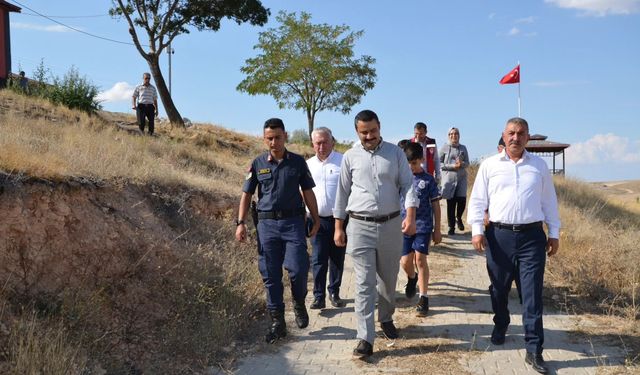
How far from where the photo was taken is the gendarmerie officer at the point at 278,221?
4.88 metres

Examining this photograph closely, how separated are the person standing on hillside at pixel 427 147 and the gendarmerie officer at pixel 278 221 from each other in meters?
3.27

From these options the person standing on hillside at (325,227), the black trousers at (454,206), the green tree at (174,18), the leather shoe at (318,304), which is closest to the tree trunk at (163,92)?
the green tree at (174,18)

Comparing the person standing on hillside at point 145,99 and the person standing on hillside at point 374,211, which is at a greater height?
the person standing on hillside at point 145,99

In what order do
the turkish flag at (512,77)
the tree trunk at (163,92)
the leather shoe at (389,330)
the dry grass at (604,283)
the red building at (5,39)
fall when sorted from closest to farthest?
the leather shoe at (389,330) < the dry grass at (604,283) < the turkish flag at (512,77) < the tree trunk at (163,92) < the red building at (5,39)

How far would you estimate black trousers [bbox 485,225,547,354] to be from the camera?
13.6 feet

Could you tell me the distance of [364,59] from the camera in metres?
30.4

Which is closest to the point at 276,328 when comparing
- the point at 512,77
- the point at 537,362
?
the point at 537,362

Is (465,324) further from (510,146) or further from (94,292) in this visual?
(94,292)

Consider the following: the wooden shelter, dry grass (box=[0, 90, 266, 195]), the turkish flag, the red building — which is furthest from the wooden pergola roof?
the red building

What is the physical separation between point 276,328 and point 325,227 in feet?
4.33

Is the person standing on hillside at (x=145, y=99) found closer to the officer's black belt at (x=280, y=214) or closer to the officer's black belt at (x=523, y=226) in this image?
the officer's black belt at (x=280, y=214)

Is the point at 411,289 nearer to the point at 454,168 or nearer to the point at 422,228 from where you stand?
the point at 422,228

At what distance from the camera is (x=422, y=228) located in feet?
18.2

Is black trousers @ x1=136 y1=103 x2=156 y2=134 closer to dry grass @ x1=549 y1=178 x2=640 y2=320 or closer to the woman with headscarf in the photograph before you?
the woman with headscarf
